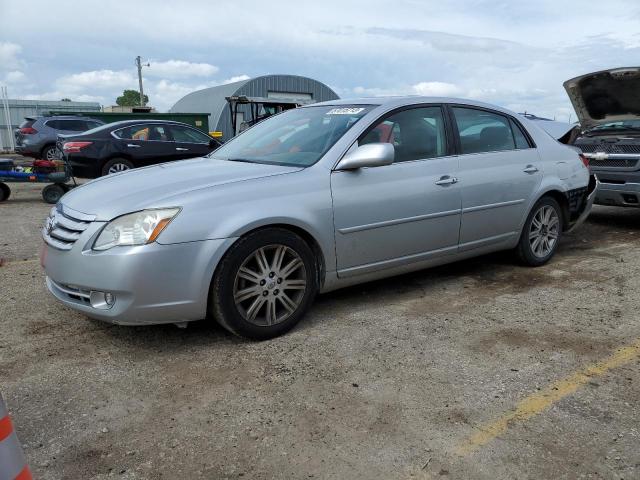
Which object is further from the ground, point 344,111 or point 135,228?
point 344,111

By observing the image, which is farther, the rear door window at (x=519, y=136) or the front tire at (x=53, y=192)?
the front tire at (x=53, y=192)

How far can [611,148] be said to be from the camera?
6953 mm

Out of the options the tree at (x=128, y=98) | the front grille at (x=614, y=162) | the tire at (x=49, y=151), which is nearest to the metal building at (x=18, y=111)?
the tire at (x=49, y=151)

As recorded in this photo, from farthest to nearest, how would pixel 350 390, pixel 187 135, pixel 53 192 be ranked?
pixel 187 135 → pixel 53 192 → pixel 350 390

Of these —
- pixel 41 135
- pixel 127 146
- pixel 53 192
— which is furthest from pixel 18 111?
pixel 53 192

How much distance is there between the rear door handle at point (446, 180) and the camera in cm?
429

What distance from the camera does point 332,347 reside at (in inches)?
136

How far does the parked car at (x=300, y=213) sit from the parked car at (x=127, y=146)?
20.4 ft

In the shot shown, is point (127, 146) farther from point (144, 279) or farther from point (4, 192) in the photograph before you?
point (144, 279)

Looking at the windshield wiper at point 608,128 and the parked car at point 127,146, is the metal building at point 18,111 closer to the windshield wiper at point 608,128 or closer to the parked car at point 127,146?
the parked car at point 127,146

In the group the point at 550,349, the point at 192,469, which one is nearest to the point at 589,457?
the point at 550,349

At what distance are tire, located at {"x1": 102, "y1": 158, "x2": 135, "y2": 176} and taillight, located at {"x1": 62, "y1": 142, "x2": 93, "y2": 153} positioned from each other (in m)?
0.49

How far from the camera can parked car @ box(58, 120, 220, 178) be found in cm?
1016

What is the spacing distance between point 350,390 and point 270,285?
0.89m
